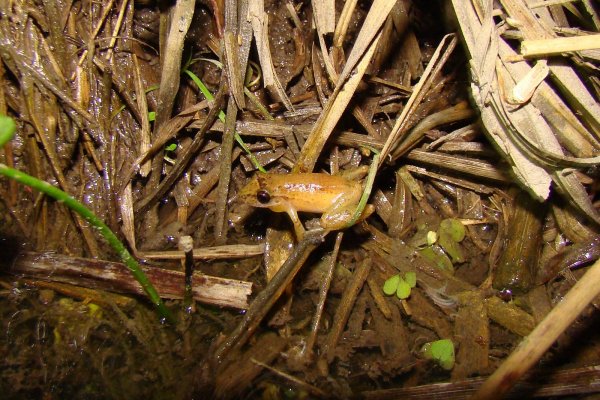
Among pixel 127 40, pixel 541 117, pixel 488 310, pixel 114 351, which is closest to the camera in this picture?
pixel 541 117

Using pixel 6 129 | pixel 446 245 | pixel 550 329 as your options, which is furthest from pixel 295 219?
pixel 6 129

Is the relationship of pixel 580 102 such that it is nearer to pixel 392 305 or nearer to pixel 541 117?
pixel 541 117

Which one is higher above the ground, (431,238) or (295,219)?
(295,219)

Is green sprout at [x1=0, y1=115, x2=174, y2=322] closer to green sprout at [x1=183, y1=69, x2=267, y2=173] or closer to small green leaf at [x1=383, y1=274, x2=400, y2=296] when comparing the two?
green sprout at [x1=183, y1=69, x2=267, y2=173]

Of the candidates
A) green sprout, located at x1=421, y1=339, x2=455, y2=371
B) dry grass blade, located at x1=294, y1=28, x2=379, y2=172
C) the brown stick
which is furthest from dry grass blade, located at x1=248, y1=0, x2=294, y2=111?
green sprout, located at x1=421, y1=339, x2=455, y2=371

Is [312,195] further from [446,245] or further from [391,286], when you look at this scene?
[446,245]

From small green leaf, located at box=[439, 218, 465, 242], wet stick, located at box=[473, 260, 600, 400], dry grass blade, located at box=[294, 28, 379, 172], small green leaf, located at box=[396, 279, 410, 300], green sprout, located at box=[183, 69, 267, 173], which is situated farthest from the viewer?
small green leaf, located at box=[439, 218, 465, 242]

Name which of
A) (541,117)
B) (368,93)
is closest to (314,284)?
(368,93)
